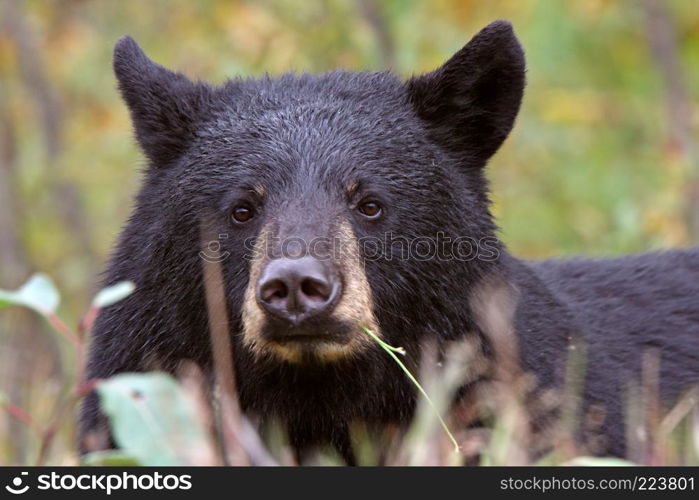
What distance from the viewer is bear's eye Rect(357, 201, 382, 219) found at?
15.7 ft

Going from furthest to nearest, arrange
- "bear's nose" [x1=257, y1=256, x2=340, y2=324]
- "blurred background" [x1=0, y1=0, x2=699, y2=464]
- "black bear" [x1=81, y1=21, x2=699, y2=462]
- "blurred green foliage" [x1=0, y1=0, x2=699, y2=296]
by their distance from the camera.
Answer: "blurred background" [x1=0, y1=0, x2=699, y2=464], "blurred green foliage" [x1=0, y1=0, x2=699, y2=296], "black bear" [x1=81, y1=21, x2=699, y2=462], "bear's nose" [x1=257, y1=256, x2=340, y2=324]

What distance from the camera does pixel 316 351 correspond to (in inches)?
171

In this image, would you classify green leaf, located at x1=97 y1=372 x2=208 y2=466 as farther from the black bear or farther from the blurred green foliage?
the blurred green foliage

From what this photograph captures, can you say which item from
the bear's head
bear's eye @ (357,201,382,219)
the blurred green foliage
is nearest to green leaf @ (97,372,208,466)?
the bear's head

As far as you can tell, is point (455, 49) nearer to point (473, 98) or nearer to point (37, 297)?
point (473, 98)

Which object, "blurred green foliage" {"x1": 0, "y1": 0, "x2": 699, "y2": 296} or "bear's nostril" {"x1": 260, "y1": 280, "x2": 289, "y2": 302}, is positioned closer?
"bear's nostril" {"x1": 260, "y1": 280, "x2": 289, "y2": 302}

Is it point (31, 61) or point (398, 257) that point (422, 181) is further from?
point (31, 61)

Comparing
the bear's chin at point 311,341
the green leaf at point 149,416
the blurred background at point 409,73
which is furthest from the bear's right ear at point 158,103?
the blurred background at point 409,73

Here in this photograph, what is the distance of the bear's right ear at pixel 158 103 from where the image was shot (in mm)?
5160

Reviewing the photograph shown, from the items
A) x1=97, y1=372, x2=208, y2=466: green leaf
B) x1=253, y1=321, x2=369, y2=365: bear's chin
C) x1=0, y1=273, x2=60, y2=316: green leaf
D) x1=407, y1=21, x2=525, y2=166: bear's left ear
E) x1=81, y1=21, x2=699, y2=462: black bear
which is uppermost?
x1=407, y1=21, x2=525, y2=166: bear's left ear

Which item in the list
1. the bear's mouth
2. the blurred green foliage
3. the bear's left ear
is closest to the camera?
the bear's mouth

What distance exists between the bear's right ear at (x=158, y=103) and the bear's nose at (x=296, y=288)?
120 cm

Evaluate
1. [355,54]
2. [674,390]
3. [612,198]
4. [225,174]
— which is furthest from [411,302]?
[612,198]

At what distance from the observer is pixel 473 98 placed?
5172mm
